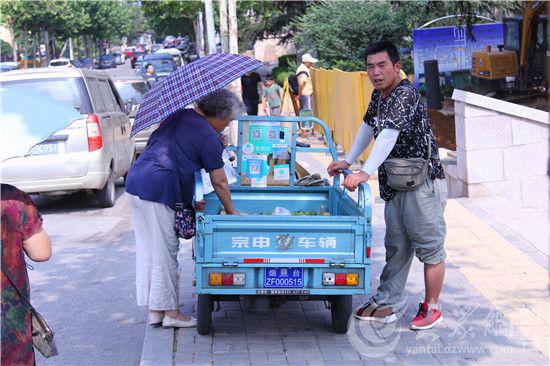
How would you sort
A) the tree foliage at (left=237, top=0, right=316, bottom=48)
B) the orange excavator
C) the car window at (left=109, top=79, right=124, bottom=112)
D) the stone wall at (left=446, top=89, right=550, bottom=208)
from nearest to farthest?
the stone wall at (left=446, top=89, right=550, bottom=208) → the car window at (left=109, top=79, right=124, bottom=112) → the orange excavator → the tree foliage at (left=237, top=0, right=316, bottom=48)

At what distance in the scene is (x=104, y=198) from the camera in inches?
487

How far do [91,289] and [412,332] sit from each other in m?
3.38

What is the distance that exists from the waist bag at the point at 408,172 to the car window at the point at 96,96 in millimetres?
6946

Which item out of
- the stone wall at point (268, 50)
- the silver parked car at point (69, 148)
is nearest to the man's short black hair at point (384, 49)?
the silver parked car at point (69, 148)

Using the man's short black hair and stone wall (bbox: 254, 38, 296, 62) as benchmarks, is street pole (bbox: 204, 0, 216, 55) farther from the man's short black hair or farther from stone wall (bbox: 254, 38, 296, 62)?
stone wall (bbox: 254, 38, 296, 62)

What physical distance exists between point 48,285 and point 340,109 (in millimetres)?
9726

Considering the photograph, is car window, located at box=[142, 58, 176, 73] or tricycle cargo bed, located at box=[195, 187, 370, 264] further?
car window, located at box=[142, 58, 176, 73]

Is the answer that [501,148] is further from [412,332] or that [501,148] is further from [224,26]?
[224,26]

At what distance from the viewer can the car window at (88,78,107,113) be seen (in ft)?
39.4

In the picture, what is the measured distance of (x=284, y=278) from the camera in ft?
18.5

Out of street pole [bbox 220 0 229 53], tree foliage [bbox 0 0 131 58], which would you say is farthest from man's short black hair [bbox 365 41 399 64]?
tree foliage [bbox 0 0 131 58]

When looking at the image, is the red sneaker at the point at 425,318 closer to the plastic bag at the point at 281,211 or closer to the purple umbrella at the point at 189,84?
the plastic bag at the point at 281,211

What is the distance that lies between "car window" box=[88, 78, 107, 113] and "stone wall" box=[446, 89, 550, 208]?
194 inches

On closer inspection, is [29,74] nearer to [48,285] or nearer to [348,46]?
[48,285]
